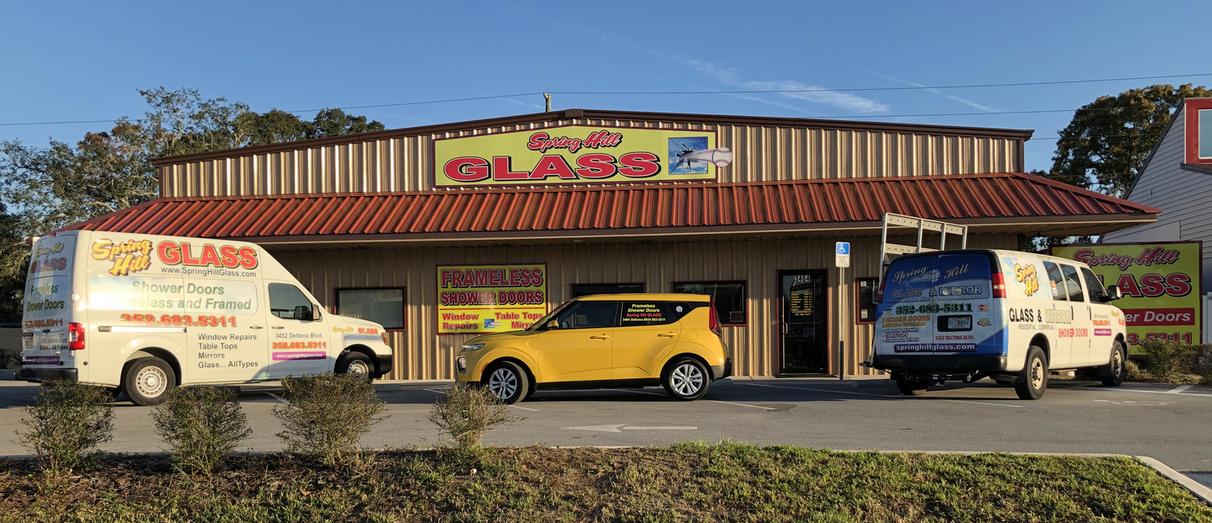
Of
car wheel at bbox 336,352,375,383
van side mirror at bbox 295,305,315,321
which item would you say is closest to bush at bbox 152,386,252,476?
van side mirror at bbox 295,305,315,321

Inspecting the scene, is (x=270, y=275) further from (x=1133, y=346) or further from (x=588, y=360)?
(x=1133, y=346)

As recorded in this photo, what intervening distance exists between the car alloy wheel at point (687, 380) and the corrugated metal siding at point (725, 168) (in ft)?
22.0

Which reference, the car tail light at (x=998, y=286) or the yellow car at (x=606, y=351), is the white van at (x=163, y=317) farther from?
the car tail light at (x=998, y=286)

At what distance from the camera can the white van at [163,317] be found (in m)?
12.4

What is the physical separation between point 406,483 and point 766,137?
1383 centimetres

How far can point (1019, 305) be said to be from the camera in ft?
39.3

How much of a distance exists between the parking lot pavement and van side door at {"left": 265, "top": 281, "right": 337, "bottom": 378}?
2.32 ft

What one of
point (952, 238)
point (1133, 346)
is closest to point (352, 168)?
point (952, 238)

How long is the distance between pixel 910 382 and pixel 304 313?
9.54m

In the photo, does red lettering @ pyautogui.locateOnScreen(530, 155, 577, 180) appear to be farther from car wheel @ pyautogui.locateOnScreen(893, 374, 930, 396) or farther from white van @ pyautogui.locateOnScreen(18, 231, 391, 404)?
car wheel @ pyautogui.locateOnScreen(893, 374, 930, 396)

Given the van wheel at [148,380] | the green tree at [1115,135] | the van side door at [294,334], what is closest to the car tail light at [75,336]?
the van wheel at [148,380]

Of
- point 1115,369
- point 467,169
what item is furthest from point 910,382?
point 467,169

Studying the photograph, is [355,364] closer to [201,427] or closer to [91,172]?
[201,427]

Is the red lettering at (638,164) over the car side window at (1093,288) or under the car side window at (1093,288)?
over
